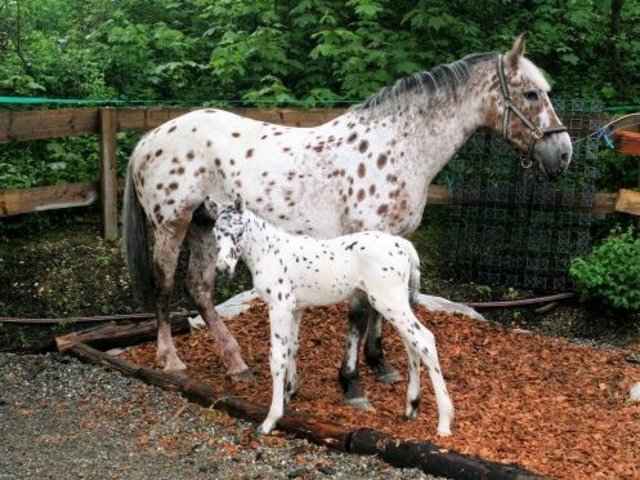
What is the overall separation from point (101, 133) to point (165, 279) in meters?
2.57

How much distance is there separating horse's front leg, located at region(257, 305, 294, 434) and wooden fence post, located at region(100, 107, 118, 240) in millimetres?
3833

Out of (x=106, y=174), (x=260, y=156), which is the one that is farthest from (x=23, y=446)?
(x=106, y=174)

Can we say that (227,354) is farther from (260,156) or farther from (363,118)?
(363,118)

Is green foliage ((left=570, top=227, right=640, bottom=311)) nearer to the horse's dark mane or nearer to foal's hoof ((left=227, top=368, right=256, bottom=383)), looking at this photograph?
the horse's dark mane

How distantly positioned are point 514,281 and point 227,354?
364 cm

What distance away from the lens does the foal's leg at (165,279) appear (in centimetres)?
647

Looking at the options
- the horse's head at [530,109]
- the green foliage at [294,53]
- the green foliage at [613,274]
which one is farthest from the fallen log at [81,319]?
the green foliage at [613,274]

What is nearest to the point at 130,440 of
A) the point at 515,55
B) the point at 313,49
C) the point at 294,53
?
the point at 515,55

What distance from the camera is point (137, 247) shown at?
22.2 feet

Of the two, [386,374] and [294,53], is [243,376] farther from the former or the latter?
[294,53]

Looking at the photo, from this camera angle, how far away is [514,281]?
352 inches

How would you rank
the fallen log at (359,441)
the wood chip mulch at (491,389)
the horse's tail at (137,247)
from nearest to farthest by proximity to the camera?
the fallen log at (359,441)
the wood chip mulch at (491,389)
the horse's tail at (137,247)

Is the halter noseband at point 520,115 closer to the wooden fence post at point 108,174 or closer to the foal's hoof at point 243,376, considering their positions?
the foal's hoof at point 243,376

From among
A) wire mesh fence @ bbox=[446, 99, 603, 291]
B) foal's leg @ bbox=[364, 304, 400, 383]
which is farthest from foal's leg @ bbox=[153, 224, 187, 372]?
wire mesh fence @ bbox=[446, 99, 603, 291]
